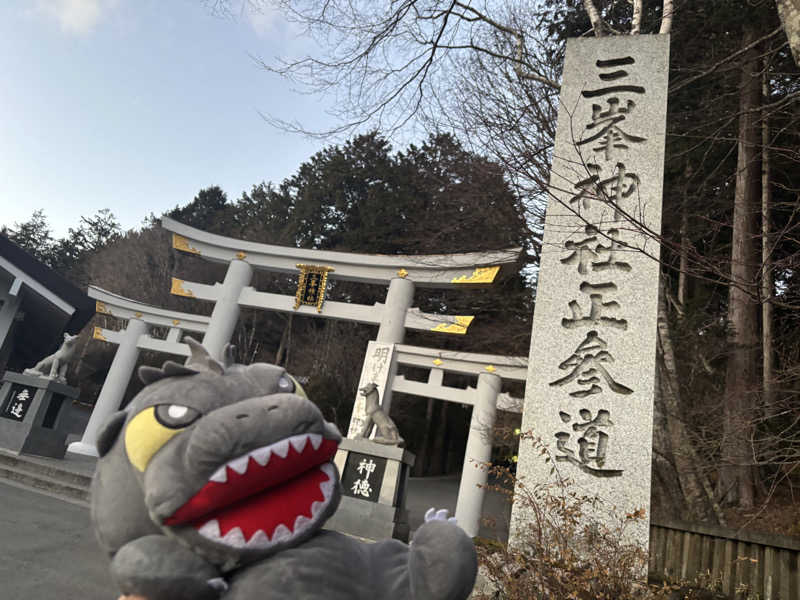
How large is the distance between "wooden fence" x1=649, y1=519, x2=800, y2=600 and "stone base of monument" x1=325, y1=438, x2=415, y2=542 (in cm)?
341

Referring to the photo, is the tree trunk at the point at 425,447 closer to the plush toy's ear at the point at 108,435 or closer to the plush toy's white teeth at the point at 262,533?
the plush toy's white teeth at the point at 262,533

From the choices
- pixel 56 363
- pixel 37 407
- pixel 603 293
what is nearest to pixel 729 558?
pixel 603 293

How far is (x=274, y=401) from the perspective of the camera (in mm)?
1364

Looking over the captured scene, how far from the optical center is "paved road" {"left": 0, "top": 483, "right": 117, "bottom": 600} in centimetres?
323

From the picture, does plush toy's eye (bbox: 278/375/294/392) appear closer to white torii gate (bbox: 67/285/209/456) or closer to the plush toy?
the plush toy

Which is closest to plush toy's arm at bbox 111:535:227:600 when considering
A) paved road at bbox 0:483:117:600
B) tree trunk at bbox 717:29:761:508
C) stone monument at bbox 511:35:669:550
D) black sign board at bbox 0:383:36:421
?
paved road at bbox 0:483:117:600

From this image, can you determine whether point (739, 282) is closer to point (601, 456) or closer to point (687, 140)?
point (601, 456)

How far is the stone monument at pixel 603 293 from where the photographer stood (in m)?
4.01

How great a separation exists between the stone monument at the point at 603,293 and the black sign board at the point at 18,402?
333 inches

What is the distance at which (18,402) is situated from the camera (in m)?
8.42

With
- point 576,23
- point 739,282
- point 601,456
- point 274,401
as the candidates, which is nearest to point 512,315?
point 576,23

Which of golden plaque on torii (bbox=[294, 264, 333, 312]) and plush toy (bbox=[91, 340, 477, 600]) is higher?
golden plaque on torii (bbox=[294, 264, 333, 312])

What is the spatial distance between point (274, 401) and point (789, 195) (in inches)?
400

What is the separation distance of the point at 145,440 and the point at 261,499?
352 mm
